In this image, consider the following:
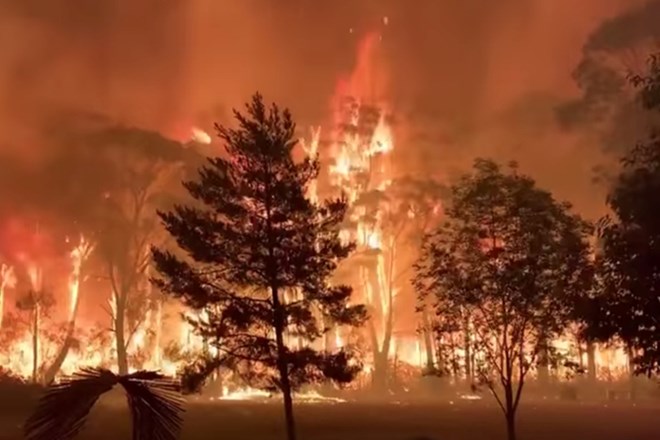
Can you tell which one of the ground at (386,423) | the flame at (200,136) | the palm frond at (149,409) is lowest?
the ground at (386,423)

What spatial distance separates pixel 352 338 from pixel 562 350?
140 feet

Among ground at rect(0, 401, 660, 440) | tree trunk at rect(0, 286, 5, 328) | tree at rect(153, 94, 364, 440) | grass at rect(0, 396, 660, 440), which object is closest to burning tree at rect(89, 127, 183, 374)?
tree trunk at rect(0, 286, 5, 328)

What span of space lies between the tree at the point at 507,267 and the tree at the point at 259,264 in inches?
144

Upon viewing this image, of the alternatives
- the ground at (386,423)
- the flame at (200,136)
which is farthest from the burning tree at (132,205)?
the ground at (386,423)

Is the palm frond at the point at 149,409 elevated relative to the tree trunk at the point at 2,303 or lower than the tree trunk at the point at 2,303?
lower

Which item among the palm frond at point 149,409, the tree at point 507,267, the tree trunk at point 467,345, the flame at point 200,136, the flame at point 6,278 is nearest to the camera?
the palm frond at point 149,409

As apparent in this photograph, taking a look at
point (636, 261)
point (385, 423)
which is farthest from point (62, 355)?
point (636, 261)

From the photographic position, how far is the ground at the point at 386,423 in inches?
1128

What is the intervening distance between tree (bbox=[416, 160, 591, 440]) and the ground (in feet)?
19.4

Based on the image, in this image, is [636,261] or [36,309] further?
[36,309]

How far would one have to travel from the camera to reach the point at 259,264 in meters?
23.8

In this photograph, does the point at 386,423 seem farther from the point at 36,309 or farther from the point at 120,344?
the point at 36,309

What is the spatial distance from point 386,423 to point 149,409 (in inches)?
1156

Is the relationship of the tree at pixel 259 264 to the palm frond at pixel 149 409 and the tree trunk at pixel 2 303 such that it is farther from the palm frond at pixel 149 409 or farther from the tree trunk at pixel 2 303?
the tree trunk at pixel 2 303
